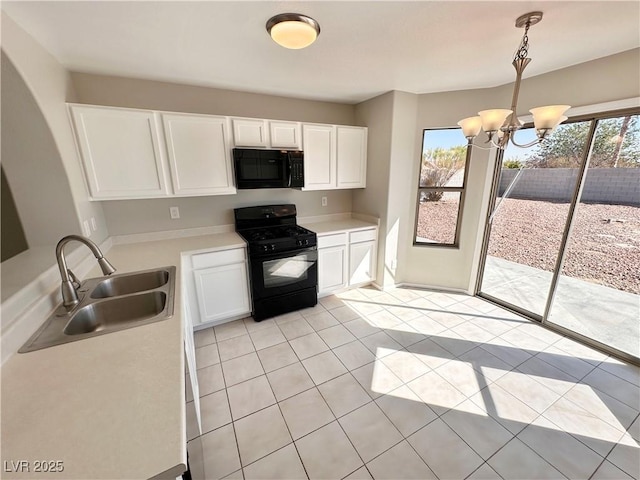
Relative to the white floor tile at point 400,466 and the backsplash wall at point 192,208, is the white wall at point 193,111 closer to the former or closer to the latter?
the backsplash wall at point 192,208

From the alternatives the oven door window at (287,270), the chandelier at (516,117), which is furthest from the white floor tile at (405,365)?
the chandelier at (516,117)

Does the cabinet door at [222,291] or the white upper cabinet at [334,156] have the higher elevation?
the white upper cabinet at [334,156]

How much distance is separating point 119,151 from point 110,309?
56.9 inches

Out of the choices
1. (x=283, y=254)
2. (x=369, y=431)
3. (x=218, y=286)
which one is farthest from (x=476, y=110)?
(x=218, y=286)

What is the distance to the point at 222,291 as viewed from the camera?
8.64ft

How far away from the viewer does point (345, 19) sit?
4.96 ft

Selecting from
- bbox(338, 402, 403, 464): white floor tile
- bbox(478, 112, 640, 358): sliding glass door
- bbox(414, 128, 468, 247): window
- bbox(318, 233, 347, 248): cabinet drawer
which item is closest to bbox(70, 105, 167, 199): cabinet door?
bbox(318, 233, 347, 248): cabinet drawer

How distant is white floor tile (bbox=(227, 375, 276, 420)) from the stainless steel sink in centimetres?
98

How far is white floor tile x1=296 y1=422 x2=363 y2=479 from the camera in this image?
4.70 ft

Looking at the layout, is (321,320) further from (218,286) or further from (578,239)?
(578,239)

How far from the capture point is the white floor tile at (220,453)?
1437 mm

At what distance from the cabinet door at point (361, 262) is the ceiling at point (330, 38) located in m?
1.83

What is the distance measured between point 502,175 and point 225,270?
10.4ft

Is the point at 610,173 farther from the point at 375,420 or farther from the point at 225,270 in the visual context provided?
the point at 225,270
